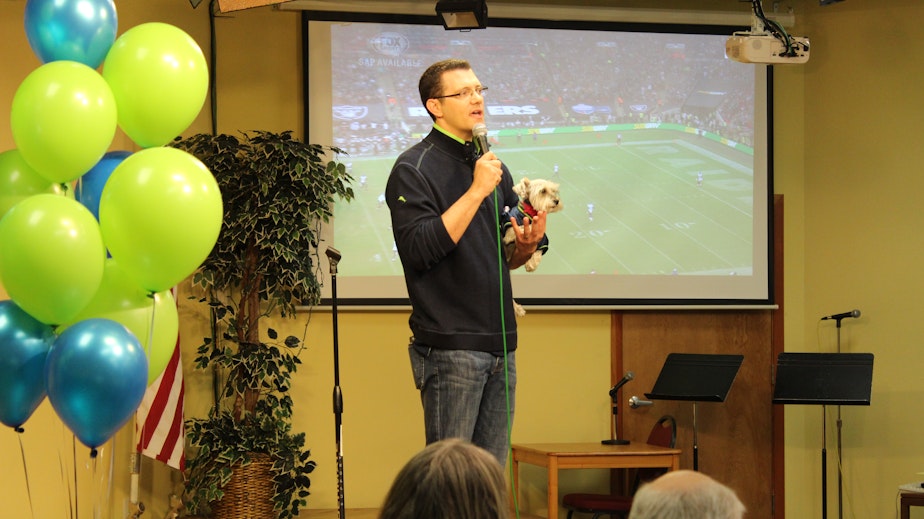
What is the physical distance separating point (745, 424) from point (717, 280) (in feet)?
2.86

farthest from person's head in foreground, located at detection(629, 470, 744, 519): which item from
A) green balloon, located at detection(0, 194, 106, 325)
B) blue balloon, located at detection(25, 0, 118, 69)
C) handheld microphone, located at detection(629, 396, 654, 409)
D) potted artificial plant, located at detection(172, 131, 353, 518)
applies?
handheld microphone, located at detection(629, 396, 654, 409)

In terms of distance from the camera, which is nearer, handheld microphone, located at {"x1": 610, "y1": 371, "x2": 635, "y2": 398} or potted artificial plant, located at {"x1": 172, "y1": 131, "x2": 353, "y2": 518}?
potted artificial plant, located at {"x1": 172, "y1": 131, "x2": 353, "y2": 518}

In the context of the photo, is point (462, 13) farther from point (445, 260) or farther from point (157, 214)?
point (157, 214)

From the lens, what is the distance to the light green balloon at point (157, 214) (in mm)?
2445

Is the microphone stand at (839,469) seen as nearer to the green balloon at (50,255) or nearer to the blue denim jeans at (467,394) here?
the blue denim jeans at (467,394)

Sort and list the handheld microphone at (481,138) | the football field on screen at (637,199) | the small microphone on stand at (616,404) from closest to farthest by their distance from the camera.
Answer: the handheld microphone at (481,138), the small microphone on stand at (616,404), the football field on screen at (637,199)

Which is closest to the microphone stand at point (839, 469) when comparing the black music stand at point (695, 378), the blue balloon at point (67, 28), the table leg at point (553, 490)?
the black music stand at point (695, 378)

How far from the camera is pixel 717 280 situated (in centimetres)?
619

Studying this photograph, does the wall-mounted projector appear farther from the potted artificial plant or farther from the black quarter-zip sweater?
the black quarter-zip sweater

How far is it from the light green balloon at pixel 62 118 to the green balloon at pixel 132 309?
0.27 m

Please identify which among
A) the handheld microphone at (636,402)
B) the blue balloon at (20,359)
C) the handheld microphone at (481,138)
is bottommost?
the handheld microphone at (636,402)

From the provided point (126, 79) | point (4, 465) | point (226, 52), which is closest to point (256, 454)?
point (4, 465)

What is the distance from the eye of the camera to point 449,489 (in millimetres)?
1641

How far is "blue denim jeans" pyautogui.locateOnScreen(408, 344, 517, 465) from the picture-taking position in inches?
114
